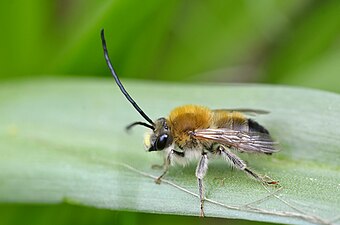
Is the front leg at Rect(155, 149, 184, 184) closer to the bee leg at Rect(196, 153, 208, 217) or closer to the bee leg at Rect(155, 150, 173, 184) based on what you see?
the bee leg at Rect(155, 150, 173, 184)

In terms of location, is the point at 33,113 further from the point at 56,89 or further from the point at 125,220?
the point at 125,220

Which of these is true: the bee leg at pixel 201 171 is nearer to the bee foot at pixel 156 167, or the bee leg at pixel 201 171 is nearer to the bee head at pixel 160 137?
the bee head at pixel 160 137

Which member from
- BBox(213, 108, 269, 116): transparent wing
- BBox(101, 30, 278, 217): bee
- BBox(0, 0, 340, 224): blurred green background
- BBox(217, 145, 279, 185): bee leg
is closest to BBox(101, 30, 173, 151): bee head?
BBox(101, 30, 278, 217): bee

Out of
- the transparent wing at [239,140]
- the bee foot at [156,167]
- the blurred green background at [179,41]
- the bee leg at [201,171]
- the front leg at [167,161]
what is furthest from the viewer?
the blurred green background at [179,41]

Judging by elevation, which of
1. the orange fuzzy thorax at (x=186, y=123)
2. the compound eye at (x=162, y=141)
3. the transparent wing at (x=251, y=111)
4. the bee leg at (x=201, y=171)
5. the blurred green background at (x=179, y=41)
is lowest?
the bee leg at (x=201, y=171)

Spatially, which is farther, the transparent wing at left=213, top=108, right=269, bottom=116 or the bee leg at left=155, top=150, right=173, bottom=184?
the transparent wing at left=213, top=108, right=269, bottom=116

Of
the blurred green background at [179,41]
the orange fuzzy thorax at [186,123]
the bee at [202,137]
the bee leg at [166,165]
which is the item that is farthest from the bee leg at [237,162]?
the blurred green background at [179,41]

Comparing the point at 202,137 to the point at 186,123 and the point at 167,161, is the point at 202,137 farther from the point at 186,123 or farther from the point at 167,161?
the point at 167,161
